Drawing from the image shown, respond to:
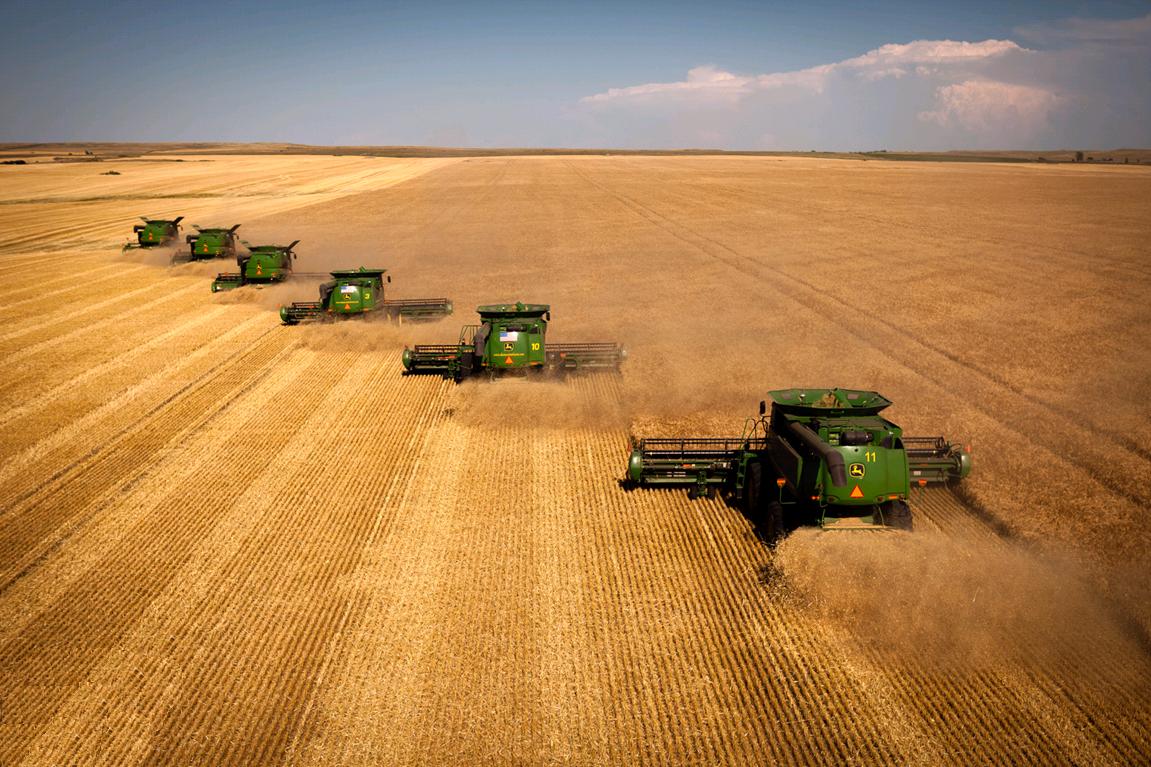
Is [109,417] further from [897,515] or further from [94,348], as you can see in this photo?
[897,515]

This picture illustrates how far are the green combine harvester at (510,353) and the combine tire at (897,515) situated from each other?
35.8 ft

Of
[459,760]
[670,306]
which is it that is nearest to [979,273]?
[670,306]

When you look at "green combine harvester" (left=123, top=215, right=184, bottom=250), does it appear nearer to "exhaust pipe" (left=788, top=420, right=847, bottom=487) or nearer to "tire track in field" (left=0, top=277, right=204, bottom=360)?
"tire track in field" (left=0, top=277, right=204, bottom=360)

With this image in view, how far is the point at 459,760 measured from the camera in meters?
7.86

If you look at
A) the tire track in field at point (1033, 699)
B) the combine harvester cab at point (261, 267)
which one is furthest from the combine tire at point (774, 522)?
the combine harvester cab at point (261, 267)

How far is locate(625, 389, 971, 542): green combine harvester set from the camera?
34.7 ft

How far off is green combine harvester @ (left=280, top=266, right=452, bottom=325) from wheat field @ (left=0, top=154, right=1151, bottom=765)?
74 cm

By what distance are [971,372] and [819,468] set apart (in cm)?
1373

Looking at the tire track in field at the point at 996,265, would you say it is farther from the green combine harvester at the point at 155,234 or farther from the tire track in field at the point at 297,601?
the green combine harvester at the point at 155,234

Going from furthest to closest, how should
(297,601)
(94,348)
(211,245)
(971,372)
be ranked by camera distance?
1. (211,245)
2. (94,348)
3. (971,372)
4. (297,601)

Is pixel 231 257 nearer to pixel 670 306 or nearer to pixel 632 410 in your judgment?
pixel 670 306

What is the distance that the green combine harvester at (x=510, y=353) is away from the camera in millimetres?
19250

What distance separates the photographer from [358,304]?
26.1 metres

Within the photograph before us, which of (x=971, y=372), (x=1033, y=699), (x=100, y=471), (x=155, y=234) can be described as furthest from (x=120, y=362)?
(x=971, y=372)
